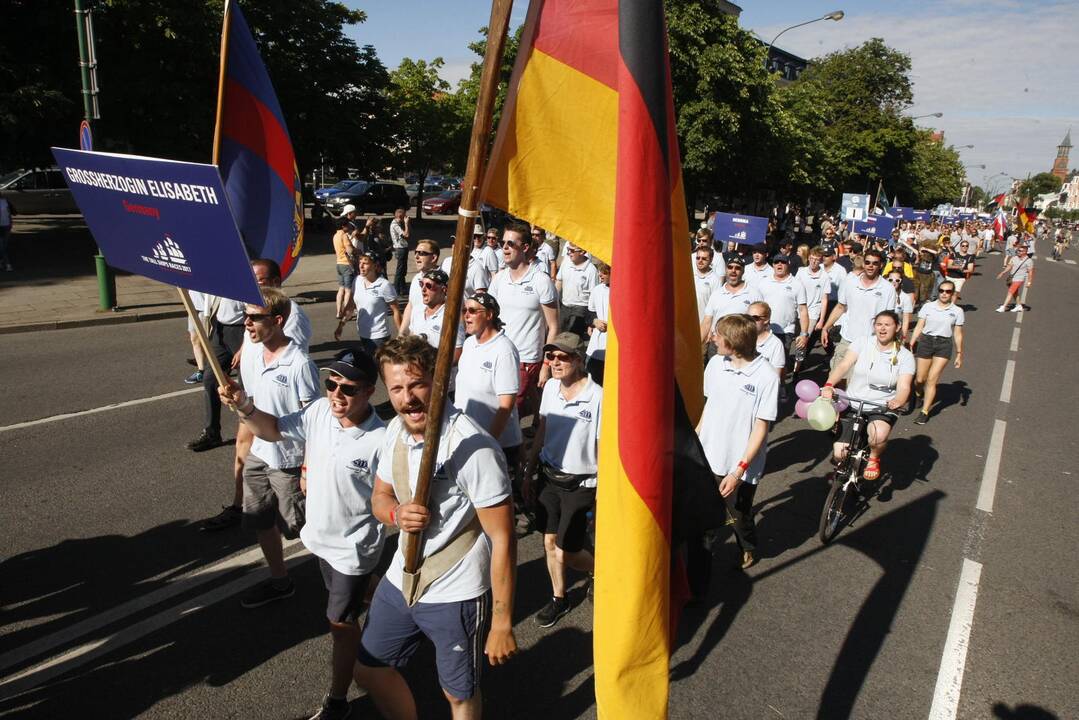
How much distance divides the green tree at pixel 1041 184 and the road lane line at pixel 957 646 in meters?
178

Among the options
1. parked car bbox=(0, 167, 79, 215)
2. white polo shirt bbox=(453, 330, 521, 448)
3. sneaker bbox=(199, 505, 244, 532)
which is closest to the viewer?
white polo shirt bbox=(453, 330, 521, 448)

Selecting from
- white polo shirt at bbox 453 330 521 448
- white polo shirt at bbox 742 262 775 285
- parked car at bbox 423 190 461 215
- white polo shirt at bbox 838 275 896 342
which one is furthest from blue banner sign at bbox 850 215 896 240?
parked car at bbox 423 190 461 215

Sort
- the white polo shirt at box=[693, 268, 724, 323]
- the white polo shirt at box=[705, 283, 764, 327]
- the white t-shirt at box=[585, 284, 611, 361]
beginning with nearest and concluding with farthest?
1. the white t-shirt at box=[585, 284, 611, 361]
2. the white polo shirt at box=[705, 283, 764, 327]
3. the white polo shirt at box=[693, 268, 724, 323]

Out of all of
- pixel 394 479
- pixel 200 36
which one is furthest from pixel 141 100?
pixel 394 479

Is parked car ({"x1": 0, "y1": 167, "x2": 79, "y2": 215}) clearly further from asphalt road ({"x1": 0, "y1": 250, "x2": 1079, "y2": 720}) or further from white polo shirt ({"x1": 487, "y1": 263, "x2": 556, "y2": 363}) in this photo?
white polo shirt ({"x1": 487, "y1": 263, "x2": 556, "y2": 363})

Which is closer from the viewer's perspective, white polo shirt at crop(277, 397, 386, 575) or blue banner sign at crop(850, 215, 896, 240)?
white polo shirt at crop(277, 397, 386, 575)

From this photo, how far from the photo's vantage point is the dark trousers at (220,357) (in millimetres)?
6352

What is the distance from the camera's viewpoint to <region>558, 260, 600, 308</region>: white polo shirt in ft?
29.5

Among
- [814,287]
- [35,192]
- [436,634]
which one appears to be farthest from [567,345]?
[35,192]

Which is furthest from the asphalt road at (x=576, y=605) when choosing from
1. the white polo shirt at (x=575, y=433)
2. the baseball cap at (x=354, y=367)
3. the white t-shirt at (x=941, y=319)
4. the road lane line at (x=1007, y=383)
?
the road lane line at (x=1007, y=383)

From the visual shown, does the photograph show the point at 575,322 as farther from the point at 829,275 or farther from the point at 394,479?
the point at 394,479

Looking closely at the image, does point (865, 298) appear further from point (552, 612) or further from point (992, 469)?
point (552, 612)

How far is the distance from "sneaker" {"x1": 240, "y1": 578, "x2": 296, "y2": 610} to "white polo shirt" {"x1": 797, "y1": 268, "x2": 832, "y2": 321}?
25.9 ft

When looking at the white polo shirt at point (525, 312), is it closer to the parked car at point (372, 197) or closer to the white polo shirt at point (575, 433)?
the white polo shirt at point (575, 433)
